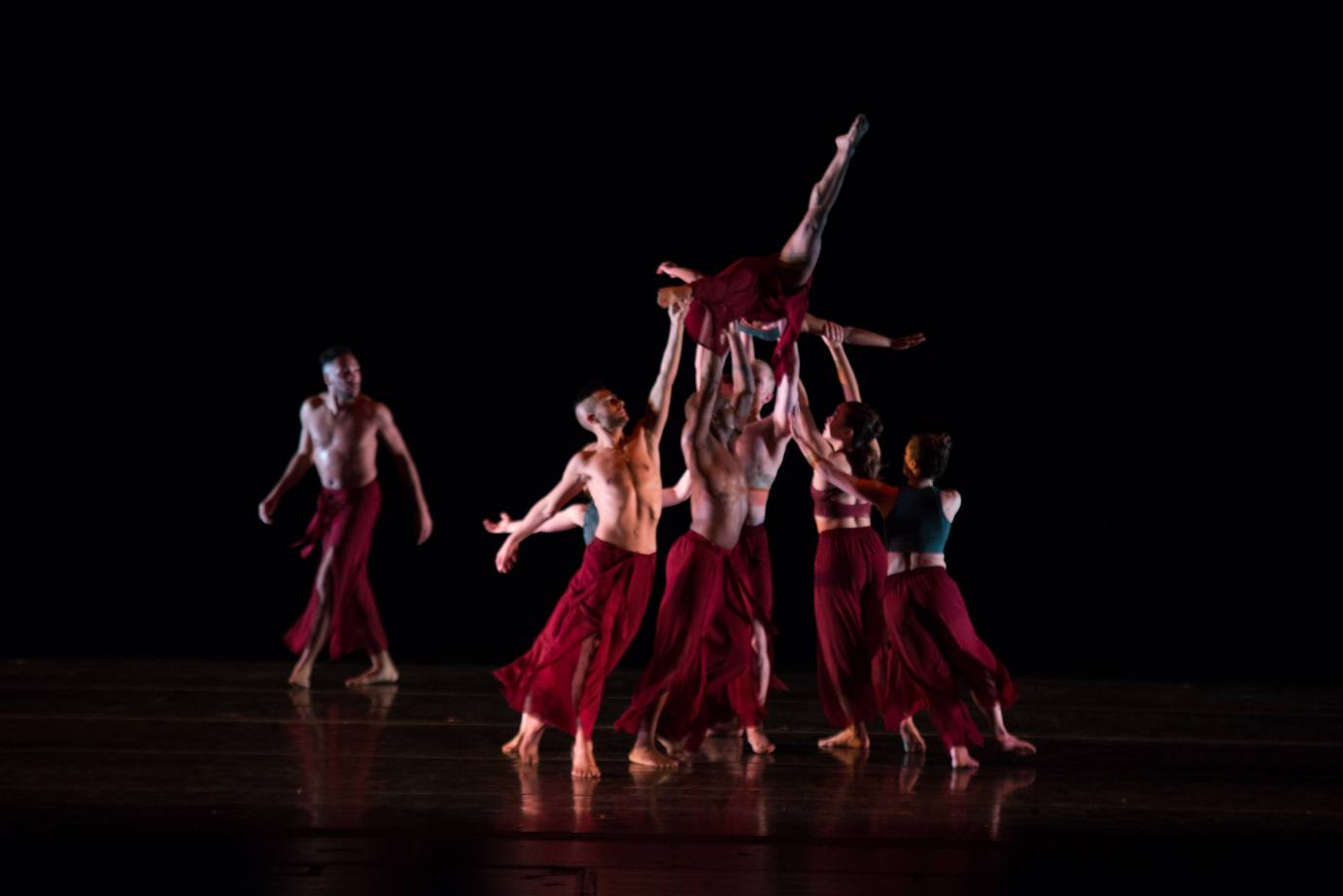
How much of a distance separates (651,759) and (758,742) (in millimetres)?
477

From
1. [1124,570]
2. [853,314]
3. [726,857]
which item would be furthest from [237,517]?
[726,857]

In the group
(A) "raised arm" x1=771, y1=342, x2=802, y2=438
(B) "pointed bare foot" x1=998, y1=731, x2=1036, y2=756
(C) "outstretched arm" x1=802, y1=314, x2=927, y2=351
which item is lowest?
(B) "pointed bare foot" x1=998, y1=731, x2=1036, y2=756

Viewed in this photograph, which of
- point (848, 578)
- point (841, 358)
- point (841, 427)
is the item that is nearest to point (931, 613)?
point (848, 578)

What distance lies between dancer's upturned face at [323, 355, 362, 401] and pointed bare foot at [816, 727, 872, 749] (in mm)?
2512

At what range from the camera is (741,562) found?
213 inches

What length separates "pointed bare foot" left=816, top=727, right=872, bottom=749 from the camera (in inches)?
209

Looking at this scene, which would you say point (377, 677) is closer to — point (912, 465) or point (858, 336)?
point (858, 336)

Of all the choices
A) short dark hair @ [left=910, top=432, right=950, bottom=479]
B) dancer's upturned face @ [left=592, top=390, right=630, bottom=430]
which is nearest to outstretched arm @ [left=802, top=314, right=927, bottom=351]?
short dark hair @ [left=910, top=432, right=950, bottom=479]

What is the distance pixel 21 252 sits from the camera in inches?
328

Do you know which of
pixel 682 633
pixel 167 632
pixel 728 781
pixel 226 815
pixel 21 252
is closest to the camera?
pixel 226 815

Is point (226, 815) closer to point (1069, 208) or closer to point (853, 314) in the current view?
point (853, 314)

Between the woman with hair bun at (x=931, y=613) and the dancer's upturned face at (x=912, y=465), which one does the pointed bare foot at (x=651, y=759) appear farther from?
the dancer's upturned face at (x=912, y=465)

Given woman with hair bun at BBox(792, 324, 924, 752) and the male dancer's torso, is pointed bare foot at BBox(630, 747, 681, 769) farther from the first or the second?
the male dancer's torso

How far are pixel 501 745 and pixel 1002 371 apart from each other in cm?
396
